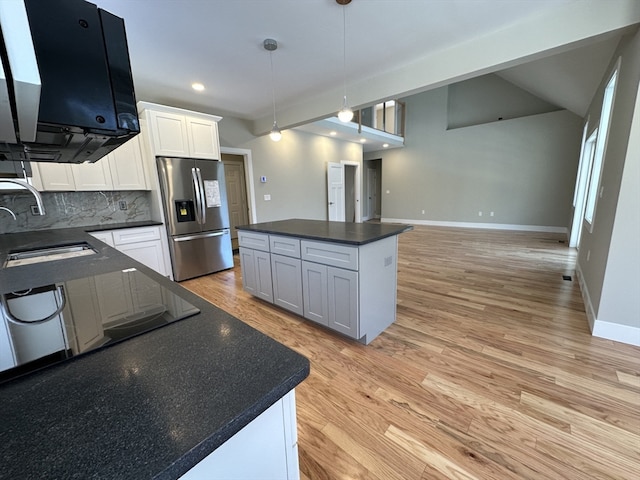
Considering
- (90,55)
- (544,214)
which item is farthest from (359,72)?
(544,214)

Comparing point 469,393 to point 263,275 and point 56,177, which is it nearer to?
point 263,275

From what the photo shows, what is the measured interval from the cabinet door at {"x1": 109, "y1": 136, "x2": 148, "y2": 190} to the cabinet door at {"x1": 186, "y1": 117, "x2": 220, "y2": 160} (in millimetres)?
658

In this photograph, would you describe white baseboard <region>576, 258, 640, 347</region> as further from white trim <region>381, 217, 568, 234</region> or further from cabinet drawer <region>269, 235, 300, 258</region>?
white trim <region>381, 217, 568, 234</region>

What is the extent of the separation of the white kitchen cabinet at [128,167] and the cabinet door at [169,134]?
30cm

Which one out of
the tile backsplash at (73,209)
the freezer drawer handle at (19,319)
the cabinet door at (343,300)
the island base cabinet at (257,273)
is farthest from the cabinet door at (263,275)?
the tile backsplash at (73,209)

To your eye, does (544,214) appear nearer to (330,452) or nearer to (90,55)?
(330,452)

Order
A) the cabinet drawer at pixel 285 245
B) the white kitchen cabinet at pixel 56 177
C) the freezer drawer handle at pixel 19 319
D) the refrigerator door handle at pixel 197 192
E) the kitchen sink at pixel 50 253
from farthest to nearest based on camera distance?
the refrigerator door handle at pixel 197 192
the white kitchen cabinet at pixel 56 177
the cabinet drawer at pixel 285 245
the kitchen sink at pixel 50 253
the freezer drawer handle at pixel 19 319

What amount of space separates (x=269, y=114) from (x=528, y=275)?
474 cm

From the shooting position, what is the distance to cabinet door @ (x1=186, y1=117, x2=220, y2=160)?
367cm

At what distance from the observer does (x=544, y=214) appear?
6500 millimetres

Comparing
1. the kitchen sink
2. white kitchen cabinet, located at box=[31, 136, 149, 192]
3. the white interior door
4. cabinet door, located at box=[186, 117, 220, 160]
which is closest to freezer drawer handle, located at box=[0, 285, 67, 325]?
the kitchen sink

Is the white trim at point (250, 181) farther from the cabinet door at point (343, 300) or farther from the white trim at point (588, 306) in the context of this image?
the white trim at point (588, 306)

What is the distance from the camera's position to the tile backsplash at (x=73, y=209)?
288 centimetres

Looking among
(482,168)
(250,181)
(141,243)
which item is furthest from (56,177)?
(482,168)
